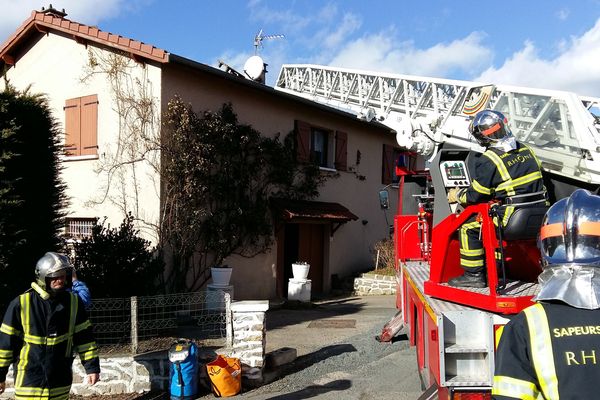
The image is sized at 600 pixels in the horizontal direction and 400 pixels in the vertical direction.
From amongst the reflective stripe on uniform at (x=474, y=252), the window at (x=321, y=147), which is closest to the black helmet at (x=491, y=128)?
the reflective stripe on uniform at (x=474, y=252)

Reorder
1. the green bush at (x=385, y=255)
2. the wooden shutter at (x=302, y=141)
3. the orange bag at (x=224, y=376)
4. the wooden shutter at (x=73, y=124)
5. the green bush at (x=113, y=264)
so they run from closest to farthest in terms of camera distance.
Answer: the orange bag at (x=224, y=376)
the green bush at (x=113, y=264)
the wooden shutter at (x=73, y=124)
the wooden shutter at (x=302, y=141)
the green bush at (x=385, y=255)

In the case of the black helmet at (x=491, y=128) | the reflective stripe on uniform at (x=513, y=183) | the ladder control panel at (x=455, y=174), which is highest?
the black helmet at (x=491, y=128)

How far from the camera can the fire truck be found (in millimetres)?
3223

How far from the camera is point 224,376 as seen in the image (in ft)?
19.8

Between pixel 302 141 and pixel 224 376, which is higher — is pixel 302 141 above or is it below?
above

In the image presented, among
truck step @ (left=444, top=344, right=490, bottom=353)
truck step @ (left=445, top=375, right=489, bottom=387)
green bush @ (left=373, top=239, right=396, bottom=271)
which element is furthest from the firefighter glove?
green bush @ (left=373, top=239, right=396, bottom=271)

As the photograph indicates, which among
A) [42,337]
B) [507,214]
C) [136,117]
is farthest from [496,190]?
[136,117]

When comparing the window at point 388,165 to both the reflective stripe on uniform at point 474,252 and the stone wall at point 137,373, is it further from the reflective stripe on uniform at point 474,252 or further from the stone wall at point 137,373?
the reflective stripe on uniform at point 474,252

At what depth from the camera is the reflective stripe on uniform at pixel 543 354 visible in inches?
66.9

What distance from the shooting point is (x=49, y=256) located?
405 centimetres

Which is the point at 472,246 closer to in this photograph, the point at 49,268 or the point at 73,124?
the point at 49,268

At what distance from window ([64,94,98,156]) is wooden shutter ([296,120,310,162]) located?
493 cm

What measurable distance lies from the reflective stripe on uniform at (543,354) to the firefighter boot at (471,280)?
2.24m

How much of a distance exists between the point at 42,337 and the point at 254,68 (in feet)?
46.4
